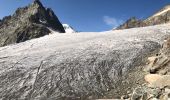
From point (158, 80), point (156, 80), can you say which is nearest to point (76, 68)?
point (156, 80)

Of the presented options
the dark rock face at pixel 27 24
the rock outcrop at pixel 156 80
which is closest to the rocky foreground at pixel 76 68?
the rock outcrop at pixel 156 80

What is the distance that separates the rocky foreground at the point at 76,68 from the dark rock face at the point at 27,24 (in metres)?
116

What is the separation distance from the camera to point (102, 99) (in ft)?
55.9

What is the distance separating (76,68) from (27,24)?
14370 centimetres

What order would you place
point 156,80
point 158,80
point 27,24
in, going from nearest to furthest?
1. point 158,80
2. point 156,80
3. point 27,24

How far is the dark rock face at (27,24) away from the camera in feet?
496

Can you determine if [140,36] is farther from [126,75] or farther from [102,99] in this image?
[102,99]

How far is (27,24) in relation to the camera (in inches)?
6339

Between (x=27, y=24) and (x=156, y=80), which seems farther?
(x=27, y=24)

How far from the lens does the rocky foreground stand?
1780 centimetres

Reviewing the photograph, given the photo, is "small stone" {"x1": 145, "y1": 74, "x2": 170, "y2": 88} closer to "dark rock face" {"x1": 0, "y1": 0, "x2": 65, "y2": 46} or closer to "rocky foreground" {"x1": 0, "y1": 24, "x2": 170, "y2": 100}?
"rocky foreground" {"x1": 0, "y1": 24, "x2": 170, "y2": 100}

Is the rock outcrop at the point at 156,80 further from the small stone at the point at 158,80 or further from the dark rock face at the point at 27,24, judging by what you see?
the dark rock face at the point at 27,24

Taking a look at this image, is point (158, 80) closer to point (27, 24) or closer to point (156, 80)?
point (156, 80)

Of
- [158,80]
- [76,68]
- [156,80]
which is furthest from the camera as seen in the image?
[76,68]
